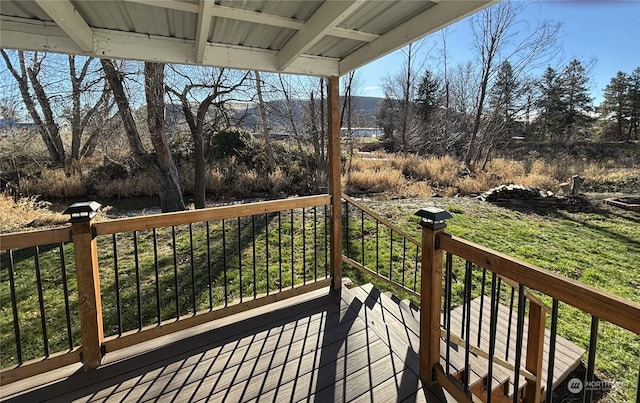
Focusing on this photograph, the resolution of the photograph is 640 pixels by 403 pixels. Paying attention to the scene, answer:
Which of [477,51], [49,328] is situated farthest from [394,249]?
[477,51]

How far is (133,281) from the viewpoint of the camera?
4.11m

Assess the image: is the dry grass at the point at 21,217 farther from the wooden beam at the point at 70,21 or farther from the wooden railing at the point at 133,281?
the wooden beam at the point at 70,21


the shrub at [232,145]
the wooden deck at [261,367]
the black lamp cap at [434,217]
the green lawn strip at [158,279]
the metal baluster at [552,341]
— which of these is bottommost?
the green lawn strip at [158,279]

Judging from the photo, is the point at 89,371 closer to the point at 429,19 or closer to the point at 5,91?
the point at 429,19

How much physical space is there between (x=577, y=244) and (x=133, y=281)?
6.91m

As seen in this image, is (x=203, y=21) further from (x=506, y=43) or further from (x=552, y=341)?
Result: (x=506, y=43)

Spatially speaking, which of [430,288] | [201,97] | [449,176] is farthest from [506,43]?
[430,288]

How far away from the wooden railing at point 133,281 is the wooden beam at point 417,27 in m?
1.21

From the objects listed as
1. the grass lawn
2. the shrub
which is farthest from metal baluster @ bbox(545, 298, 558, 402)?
the shrub

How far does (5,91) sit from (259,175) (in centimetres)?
603

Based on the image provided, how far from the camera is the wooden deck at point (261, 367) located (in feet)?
5.92

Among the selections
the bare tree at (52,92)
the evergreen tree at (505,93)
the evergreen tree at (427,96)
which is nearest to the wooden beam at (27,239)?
the bare tree at (52,92)

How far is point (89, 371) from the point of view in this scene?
1.99 m

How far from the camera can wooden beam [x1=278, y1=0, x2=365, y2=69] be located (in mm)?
1549
